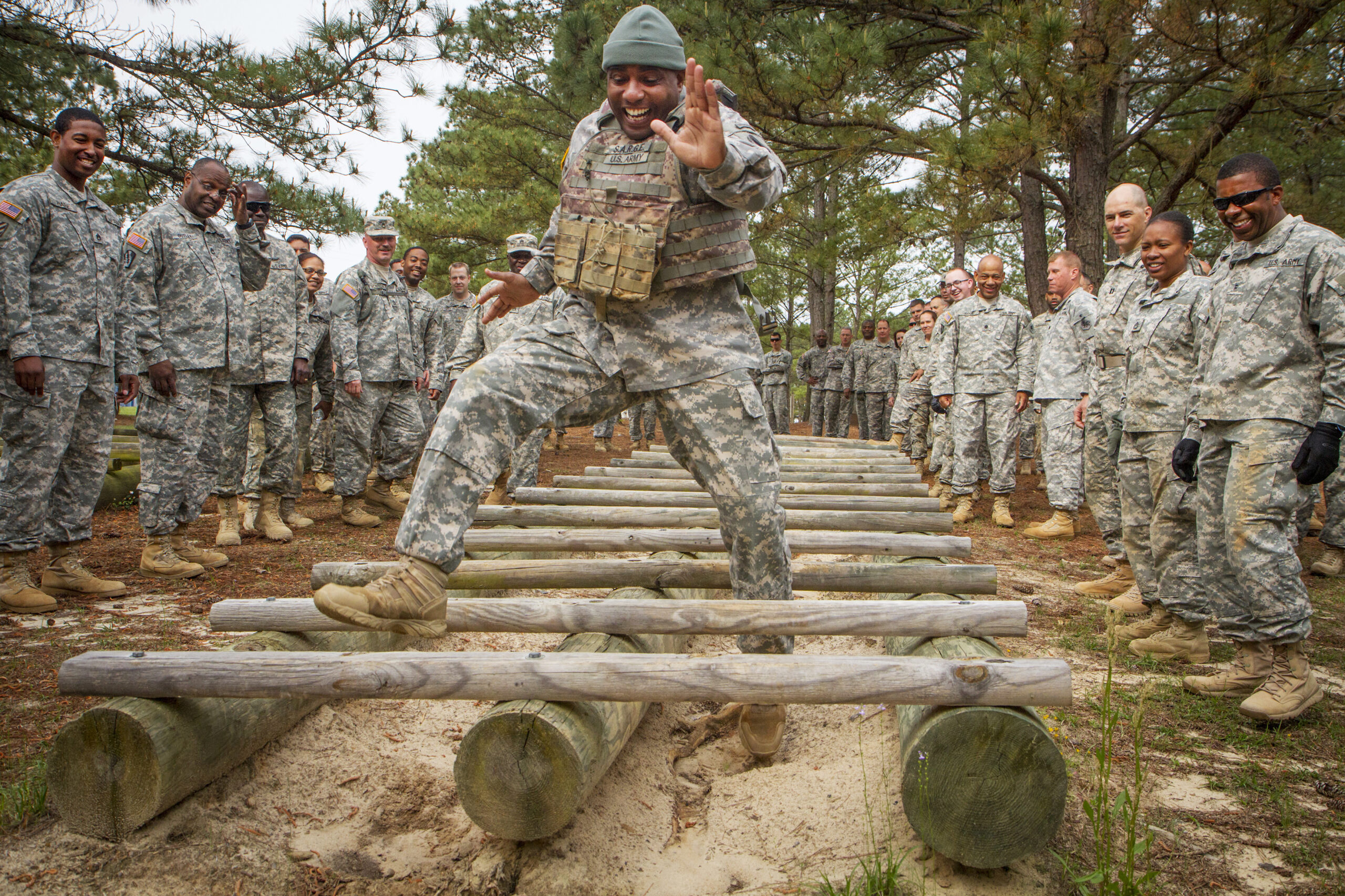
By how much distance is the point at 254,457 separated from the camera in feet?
24.1

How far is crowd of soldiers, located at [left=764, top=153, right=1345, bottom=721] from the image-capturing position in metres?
3.22

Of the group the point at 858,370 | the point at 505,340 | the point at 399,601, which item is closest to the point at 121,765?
the point at 399,601

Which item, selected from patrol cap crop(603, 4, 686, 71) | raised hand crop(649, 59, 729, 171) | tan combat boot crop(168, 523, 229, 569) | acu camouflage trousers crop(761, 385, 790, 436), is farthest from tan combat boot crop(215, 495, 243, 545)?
acu camouflage trousers crop(761, 385, 790, 436)

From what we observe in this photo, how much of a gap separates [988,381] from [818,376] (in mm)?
8872

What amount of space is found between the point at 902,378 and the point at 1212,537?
9.25 metres

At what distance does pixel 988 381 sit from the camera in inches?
308

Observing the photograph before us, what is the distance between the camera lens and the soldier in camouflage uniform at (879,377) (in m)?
14.1

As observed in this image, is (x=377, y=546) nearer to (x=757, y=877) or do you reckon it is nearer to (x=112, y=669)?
(x=112, y=669)

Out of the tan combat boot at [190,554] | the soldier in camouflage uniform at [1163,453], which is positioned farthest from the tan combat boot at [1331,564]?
the tan combat boot at [190,554]

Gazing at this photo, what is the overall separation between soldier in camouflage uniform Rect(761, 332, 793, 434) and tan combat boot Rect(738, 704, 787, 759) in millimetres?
12690

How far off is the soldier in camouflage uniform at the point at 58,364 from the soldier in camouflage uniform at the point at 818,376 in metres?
13.1

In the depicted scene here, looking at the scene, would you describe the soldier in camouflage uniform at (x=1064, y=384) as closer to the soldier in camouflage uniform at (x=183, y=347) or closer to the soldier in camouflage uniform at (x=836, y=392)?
the soldier in camouflage uniform at (x=183, y=347)

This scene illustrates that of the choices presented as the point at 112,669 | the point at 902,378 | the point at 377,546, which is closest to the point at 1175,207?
the point at 902,378

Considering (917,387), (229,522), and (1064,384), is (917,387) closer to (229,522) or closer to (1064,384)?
(1064,384)
